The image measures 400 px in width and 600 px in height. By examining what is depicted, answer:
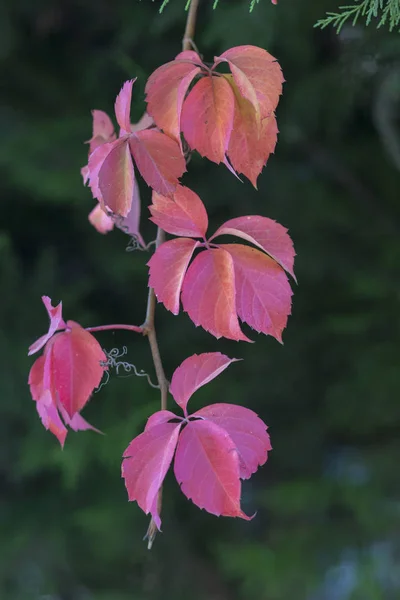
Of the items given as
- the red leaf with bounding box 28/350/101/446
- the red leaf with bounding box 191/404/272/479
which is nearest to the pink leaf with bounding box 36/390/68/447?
the red leaf with bounding box 28/350/101/446

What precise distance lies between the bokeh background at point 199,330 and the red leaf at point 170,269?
1.92 ft

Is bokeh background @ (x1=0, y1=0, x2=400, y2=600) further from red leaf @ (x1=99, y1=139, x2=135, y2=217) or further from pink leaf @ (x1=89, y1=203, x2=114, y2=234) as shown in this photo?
red leaf @ (x1=99, y1=139, x2=135, y2=217)

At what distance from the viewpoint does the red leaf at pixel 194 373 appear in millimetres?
397

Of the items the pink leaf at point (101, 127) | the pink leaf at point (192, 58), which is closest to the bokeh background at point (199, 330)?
the pink leaf at point (101, 127)

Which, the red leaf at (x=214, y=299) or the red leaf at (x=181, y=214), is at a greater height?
the red leaf at (x=181, y=214)

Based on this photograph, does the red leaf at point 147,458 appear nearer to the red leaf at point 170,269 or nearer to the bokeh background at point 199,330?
the red leaf at point 170,269

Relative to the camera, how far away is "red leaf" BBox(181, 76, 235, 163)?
1.28 feet

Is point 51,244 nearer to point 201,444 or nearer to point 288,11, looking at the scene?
point 288,11

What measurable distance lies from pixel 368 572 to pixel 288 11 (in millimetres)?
966

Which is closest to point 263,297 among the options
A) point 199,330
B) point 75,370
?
point 75,370

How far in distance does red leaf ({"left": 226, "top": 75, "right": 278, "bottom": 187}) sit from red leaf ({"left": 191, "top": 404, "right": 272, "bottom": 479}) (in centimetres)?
16

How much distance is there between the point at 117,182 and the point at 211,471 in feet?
0.62

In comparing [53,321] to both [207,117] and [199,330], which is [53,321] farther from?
[199,330]

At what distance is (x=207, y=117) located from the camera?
0.39 m
